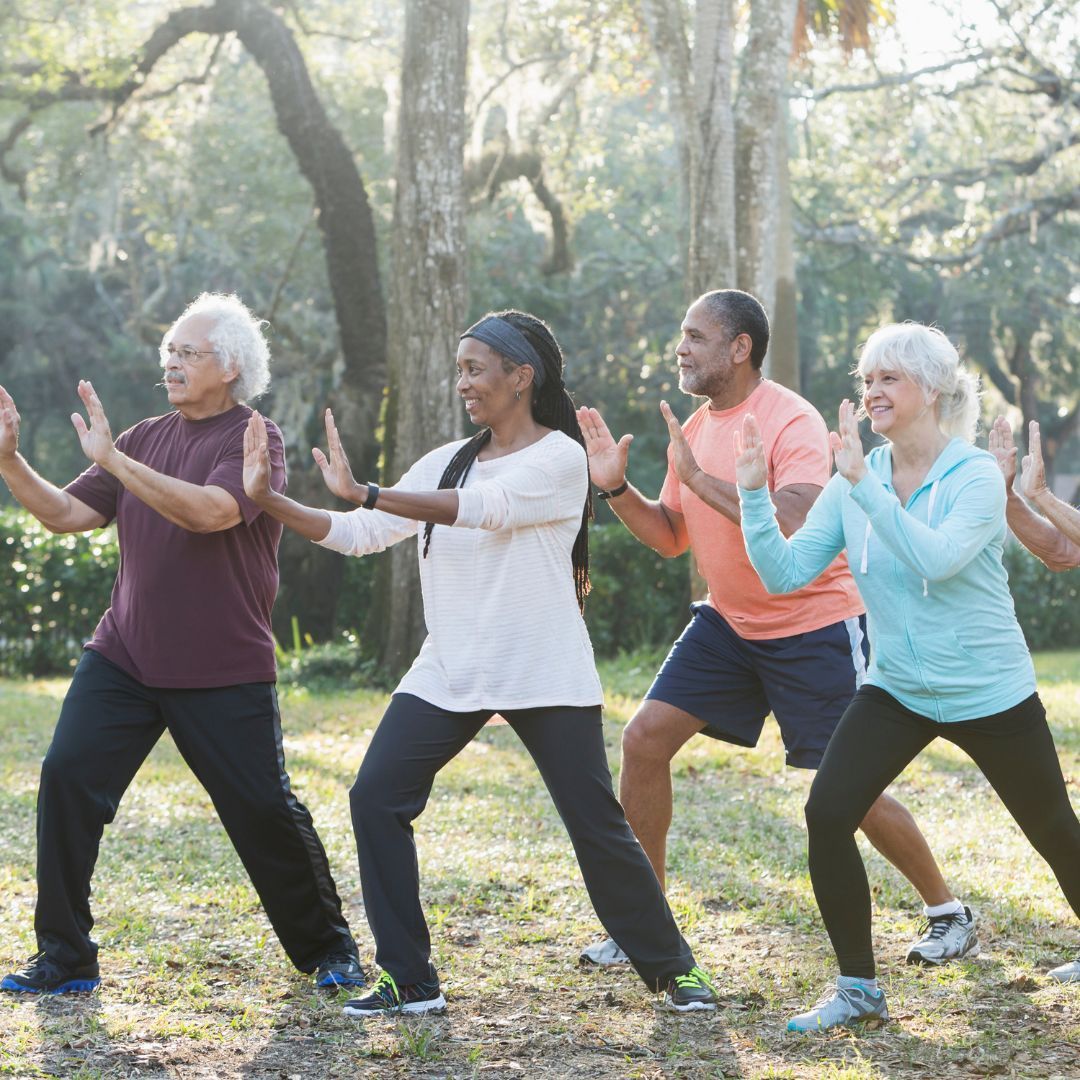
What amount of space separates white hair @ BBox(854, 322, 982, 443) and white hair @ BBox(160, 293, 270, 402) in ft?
6.20

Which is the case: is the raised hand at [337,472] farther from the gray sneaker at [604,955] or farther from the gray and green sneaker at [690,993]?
the gray sneaker at [604,955]

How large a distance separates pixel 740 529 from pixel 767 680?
52 centimetres

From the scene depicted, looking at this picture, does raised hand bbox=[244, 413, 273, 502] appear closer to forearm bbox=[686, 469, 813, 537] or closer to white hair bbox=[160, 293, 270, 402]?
white hair bbox=[160, 293, 270, 402]

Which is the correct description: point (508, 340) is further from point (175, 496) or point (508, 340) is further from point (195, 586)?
point (195, 586)

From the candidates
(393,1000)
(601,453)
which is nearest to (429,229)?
(601,453)

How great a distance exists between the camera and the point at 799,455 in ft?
16.7

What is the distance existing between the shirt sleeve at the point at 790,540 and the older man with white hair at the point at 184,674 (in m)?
1.44

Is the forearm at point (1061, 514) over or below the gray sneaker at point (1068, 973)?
over

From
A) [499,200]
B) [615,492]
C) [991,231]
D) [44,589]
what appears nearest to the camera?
[615,492]

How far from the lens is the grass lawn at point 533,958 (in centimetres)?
436

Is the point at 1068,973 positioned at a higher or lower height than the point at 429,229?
lower

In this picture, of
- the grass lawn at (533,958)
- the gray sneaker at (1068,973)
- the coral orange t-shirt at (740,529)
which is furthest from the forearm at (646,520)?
the gray sneaker at (1068,973)

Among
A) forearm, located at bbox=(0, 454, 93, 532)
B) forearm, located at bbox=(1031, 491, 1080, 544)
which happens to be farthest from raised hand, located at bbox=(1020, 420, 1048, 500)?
forearm, located at bbox=(0, 454, 93, 532)

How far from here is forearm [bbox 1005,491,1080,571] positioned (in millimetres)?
4648
